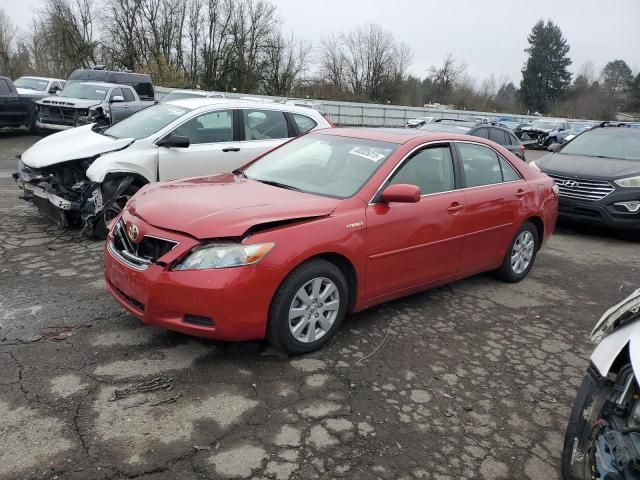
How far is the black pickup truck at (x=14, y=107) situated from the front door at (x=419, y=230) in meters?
14.9

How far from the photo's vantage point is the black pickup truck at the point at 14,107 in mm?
15173

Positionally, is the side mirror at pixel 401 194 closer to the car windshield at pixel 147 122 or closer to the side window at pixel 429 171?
the side window at pixel 429 171

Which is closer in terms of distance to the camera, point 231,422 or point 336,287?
point 231,422

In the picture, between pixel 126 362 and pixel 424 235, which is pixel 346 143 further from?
pixel 126 362

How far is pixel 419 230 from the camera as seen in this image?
14.0 ft

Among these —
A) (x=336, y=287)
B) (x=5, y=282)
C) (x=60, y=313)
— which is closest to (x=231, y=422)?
(x=336, y=287)

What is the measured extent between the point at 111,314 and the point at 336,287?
72.5 inches

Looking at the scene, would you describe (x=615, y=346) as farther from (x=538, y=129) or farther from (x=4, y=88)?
(x=538, y=129)

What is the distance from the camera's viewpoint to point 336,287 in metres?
3.77

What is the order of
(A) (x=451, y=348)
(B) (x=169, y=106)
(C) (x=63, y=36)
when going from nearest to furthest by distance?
(A) (x=451, y=348) → (B) (x=169, y=106) → (C) (x=63, y=36)

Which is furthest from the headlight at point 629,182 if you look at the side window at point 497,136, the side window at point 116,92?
the side window at point 116,92

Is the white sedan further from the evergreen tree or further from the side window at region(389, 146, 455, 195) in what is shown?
the evergreen tree

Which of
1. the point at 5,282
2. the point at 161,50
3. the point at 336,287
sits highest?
the point at 161,50

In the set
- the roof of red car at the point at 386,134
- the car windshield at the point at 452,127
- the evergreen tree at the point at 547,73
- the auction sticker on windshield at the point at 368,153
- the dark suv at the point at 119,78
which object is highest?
the evergreen tree at the point at 547,73
